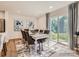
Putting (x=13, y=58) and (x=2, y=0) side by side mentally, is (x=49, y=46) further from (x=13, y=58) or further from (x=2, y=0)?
(x=2, y=0)

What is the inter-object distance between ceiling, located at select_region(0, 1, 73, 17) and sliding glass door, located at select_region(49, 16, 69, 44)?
7.7 inches

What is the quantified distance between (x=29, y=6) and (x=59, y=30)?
0.57 m

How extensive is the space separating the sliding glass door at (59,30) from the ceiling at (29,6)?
20 cm

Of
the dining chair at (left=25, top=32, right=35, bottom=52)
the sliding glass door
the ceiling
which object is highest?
the ceiling

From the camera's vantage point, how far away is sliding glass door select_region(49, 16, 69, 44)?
78.1 inches

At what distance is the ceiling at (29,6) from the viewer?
1.94 metres

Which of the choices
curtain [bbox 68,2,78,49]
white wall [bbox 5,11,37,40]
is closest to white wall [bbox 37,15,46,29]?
white wall [bbox 5,11,37,40]

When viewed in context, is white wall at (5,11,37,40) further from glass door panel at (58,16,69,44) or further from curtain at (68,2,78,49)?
curtain at (68,2,78,49)

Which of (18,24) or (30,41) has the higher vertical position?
(18,24)

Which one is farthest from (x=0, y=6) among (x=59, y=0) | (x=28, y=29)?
(x=59, y=0)

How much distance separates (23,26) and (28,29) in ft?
0.28

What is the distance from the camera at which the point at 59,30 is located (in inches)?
78.8

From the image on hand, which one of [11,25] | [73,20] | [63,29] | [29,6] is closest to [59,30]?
[63,29]

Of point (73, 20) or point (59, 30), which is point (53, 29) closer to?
point (59, 30)
